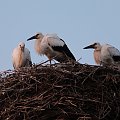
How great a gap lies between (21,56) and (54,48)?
605 mm

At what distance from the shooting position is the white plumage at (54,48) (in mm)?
11133

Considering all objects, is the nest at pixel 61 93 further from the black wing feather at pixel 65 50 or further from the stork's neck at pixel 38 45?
the stork's neck at pixel 38 45

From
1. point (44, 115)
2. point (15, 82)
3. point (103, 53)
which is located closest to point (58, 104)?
point (44, 115)

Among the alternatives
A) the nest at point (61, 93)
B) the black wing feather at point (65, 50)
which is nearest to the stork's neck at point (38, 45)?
the black wing feather at point (65, 50)

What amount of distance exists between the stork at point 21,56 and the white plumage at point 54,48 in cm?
23

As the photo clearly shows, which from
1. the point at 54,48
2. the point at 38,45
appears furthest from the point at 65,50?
the point at 38,45

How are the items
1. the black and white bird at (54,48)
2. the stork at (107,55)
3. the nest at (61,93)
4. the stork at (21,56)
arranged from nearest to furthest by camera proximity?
1. the nest at (61,93)
2. the stork at (107,55)
3. the black and white bird at (54,48)
4. the stork at (21,56)

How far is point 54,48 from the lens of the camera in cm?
1119

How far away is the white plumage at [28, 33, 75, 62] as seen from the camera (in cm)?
1113

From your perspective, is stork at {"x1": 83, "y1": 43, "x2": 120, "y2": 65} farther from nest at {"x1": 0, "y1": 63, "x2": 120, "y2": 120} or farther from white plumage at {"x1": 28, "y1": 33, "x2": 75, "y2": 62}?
nest at {"x1": 0, "y1": 63, "x2": 120, "y2": 120}

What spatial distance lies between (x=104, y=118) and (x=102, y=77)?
0.78 meters

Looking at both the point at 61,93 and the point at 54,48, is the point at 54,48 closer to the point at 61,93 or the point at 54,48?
the point at 54,48

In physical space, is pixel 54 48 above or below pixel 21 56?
above

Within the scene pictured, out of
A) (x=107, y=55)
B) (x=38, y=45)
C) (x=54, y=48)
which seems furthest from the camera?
(x=38, y=45)
